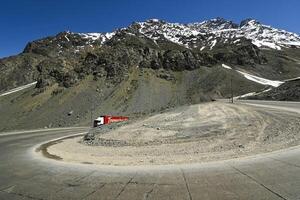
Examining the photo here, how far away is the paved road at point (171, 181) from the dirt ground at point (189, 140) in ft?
5.72

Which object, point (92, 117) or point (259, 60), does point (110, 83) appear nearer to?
point (92, 117)

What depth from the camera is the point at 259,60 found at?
479ft

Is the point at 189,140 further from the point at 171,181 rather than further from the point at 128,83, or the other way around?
the point at 128,83

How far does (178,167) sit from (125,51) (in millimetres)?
115955

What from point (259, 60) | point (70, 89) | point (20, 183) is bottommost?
point (20, 183)

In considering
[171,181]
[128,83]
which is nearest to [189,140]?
[171,181]

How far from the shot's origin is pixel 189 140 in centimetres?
1912

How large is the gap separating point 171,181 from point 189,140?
9.63 meters

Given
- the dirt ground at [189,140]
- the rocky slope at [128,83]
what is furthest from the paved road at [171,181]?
the rocky slope at [128,83]

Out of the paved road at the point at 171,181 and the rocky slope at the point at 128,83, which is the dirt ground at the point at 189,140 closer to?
the paved road at the point at 171,181

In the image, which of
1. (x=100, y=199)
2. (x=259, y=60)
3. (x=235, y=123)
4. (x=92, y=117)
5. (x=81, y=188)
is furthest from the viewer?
(x=259, y=60)

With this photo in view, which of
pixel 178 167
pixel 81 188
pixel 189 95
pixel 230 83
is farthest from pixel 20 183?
pixel 230 83

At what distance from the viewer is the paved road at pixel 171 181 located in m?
8.21

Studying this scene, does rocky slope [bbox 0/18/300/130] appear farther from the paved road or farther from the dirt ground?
the paved road
